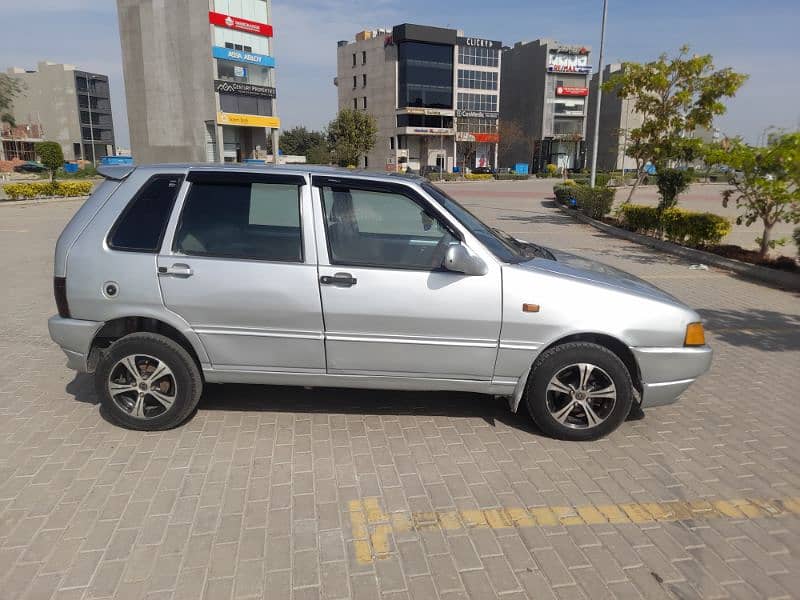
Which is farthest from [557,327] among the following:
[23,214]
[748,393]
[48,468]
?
[23,214]

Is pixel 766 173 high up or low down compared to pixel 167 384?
up

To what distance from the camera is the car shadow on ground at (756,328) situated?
6664 millimetres

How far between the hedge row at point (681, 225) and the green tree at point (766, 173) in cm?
140

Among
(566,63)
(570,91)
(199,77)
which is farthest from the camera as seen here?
(570,91)

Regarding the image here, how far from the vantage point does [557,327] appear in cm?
390

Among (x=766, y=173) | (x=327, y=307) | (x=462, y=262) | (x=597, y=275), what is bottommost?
(x=327, y=307)

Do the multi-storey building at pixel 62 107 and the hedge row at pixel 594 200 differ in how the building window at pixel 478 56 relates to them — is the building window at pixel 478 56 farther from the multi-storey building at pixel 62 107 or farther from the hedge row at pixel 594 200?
the hedge row at pixel 594 200

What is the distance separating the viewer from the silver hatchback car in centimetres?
390

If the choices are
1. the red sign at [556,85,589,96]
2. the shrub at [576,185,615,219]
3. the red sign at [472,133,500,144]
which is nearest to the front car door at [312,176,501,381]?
the shrub at [576,185,615,219]

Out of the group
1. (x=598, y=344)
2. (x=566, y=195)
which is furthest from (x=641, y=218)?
(x=598, y=344)

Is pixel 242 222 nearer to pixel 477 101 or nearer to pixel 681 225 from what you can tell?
pixel 681 225

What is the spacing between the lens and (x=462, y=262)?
12.4 feet

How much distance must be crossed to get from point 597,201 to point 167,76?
2096 inches

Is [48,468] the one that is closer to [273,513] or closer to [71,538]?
[71,538]
